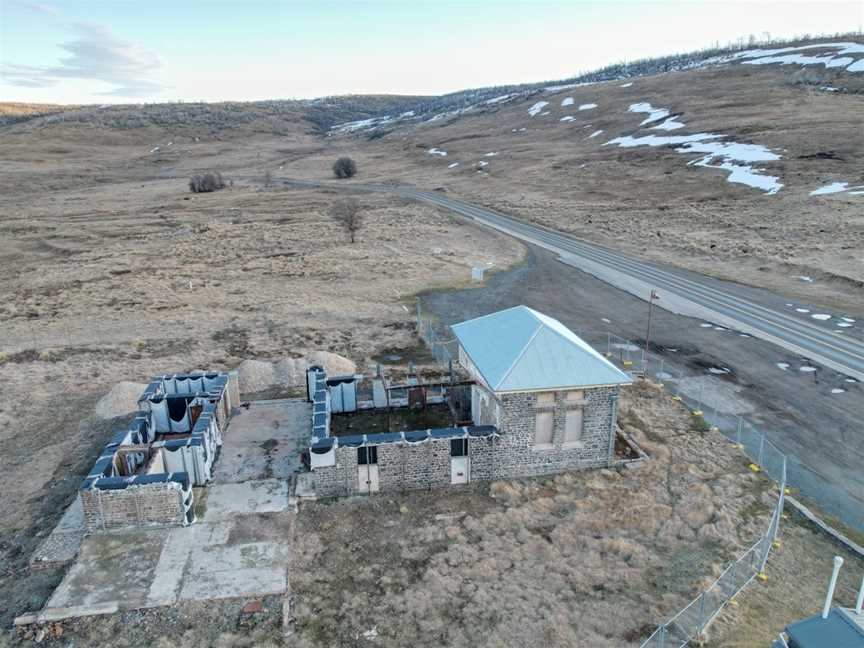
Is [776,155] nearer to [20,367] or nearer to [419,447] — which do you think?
[419,447]

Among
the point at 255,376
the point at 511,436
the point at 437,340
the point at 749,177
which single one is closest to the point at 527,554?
the point at 511,436

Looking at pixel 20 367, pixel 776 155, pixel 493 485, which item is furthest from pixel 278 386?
pixel 776 155

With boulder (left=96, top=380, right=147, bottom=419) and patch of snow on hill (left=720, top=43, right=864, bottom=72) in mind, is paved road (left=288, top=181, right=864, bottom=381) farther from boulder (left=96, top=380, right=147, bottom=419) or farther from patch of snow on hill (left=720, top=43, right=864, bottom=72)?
patch of snow on hill (left=720, top=43, right=864, bottom=72)

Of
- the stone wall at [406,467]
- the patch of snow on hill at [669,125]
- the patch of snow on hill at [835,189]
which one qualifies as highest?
the patch of snow on hill at [669,125]

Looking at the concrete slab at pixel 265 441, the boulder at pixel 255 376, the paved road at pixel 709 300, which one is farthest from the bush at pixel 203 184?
the concrete slab at pixel 265 441

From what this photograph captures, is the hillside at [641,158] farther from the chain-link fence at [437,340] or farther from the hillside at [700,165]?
the chain-link fence at [437,340]

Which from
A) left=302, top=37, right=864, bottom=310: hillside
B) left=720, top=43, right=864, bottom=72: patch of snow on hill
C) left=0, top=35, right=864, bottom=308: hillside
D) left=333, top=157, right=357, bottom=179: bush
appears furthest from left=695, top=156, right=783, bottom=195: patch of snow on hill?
left=720, top=43, right=864, bottom=72: patch of snow on hill
